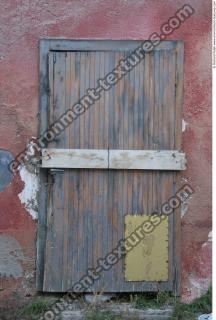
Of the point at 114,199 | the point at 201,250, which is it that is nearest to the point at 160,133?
the point at 114,199

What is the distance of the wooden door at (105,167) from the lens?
16.5ft

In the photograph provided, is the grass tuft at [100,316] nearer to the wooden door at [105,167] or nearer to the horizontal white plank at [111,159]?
the wooden door at [105,167]

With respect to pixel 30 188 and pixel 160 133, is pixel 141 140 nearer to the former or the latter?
pixel 160 133

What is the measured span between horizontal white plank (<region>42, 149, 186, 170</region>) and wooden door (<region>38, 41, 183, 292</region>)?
2 cm

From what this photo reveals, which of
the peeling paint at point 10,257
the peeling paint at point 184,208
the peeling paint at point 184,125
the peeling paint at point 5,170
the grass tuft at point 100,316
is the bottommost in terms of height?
the grass tuft at point 100,316

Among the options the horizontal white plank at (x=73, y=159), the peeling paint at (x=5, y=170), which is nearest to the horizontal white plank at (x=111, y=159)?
the horizontal white plank at (x=73, y=159)

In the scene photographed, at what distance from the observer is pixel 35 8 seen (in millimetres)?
5098

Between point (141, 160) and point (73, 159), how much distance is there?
62cm

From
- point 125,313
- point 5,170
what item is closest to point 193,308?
point 125,313

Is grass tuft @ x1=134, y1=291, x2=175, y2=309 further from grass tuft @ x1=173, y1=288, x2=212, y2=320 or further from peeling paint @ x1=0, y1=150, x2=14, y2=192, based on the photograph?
peeling paint @ x1=0, y1=150, x2=14, y2=192

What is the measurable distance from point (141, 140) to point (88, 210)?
804 millimetres

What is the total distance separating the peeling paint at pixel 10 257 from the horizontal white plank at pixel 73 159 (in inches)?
30.1

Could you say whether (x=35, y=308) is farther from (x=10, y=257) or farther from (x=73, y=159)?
(x=73, y=159)

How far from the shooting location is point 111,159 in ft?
16.4
